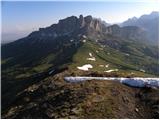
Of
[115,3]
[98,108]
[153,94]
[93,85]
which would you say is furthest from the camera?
[115,3]

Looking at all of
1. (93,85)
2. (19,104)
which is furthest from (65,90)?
(19,104)

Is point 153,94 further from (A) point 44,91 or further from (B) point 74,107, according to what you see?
(A) point 44,91

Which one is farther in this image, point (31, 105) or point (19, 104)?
point (19, 104)

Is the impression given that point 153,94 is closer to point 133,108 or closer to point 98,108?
point 133,108

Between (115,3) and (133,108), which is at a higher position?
(115,3)

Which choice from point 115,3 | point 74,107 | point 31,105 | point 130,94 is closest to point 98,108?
point 74,107

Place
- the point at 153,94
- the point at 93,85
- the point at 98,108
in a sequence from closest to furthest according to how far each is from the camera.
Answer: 1. the point at 98,108
2. the point at 153,94
3. the point at 93,85
